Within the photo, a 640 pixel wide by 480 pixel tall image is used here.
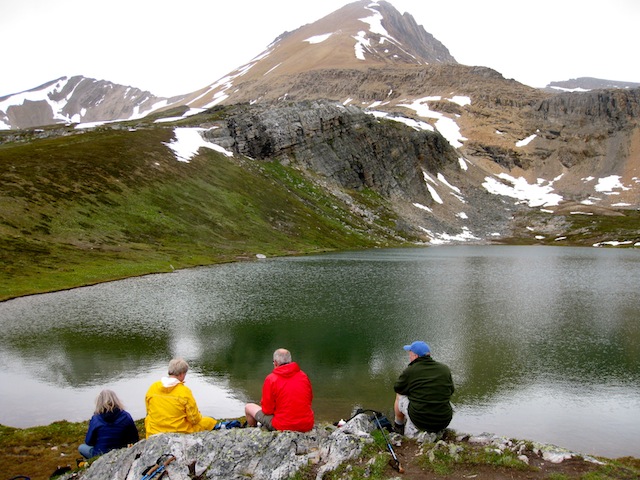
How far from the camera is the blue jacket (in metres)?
11.6

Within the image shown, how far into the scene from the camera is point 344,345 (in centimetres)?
3066

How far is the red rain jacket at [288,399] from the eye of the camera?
1132cm

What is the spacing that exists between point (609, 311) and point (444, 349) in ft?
77.5

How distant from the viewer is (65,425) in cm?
1691

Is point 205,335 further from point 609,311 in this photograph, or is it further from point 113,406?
point 609,311

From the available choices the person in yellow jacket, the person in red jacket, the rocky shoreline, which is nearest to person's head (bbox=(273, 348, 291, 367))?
the person in red jacket

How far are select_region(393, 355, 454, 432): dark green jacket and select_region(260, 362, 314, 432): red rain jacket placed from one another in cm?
284

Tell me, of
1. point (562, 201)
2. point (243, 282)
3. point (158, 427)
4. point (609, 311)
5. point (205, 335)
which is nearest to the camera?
point (158, 427)

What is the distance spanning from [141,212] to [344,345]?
63.8 meters

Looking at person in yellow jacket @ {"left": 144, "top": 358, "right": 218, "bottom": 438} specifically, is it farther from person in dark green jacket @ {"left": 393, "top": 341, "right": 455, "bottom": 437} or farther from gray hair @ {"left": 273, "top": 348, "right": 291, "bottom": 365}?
A: person in dark green jacket @ {"left": 393, "top": 341, "right": 455, "bottom": 437}

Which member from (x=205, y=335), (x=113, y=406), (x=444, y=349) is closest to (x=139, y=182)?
(x=205, y=335)

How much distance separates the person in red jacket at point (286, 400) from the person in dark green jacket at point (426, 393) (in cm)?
285

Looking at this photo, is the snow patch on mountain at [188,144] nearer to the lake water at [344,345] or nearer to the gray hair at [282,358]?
the lake water at [344,345]

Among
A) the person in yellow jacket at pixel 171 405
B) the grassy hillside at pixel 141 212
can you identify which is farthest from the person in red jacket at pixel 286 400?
the grassy hillside at pixel 141 212
